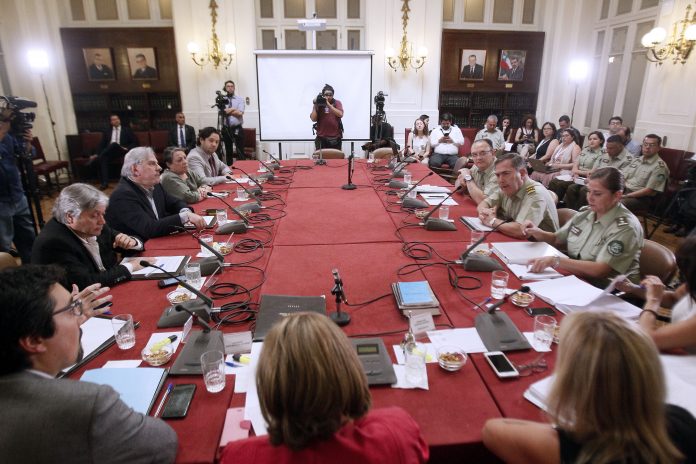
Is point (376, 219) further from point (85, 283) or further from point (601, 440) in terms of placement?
point (601, 440)

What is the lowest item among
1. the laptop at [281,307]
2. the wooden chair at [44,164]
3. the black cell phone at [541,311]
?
the wooden chair at [44,164]

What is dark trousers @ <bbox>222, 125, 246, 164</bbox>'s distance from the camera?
24.2 ft

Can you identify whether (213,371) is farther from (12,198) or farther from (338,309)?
(12,198)

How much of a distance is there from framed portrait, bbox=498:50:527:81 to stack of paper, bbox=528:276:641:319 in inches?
291

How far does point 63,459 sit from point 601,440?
1157 mm

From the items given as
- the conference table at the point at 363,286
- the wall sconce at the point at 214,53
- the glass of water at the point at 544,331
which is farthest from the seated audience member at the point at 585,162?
the wall sconce at the point at 214,53

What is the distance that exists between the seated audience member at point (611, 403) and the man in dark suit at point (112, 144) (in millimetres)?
8055

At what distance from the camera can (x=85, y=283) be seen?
1990 mm

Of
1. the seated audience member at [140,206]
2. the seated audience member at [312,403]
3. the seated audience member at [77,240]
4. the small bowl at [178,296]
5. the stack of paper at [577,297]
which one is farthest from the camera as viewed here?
the seated audience member at [140,206]

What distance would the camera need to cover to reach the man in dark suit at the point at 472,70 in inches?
325

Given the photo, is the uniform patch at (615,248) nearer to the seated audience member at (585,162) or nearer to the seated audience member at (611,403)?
the seated audience member at (611,403)

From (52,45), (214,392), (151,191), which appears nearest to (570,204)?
(151,191)

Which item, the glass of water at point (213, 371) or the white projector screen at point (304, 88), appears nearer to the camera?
the glass of water at point (213, 371)

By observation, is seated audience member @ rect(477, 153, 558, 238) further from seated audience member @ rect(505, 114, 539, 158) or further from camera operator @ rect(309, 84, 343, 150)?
seated audience member @ rect(505, 114, 539, 158)
